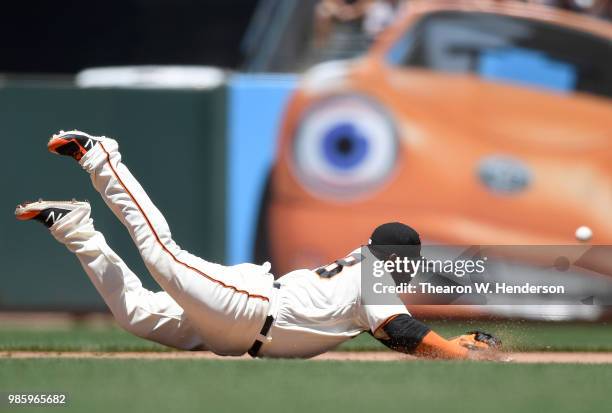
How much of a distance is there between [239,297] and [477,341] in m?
1.19

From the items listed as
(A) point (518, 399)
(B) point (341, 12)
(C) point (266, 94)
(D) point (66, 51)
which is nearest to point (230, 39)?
(D) point (66, 51)

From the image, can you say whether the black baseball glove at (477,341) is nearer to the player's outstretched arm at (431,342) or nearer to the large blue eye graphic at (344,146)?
the player's outstretched arm at (431,342)

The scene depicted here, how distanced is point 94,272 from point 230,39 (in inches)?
432

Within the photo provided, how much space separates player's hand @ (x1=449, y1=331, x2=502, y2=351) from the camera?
633 cm

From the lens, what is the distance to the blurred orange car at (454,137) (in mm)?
10898

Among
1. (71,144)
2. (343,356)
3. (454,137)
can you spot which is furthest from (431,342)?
(454,137)

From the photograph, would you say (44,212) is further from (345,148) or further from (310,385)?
(345,148)

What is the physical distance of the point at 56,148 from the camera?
21.5 ft

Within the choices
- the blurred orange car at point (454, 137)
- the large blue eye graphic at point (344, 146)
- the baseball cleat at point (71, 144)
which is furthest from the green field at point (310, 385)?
the large blue eye graphic at point (344, 146)

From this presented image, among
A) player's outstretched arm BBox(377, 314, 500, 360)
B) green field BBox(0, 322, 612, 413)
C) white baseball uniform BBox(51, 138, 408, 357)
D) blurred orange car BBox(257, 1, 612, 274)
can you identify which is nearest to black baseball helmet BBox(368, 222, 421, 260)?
white baseball uniform BBox(51, 138, 408, 357)

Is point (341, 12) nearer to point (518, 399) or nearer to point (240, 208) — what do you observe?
point (240, 208)

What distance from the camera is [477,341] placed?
638 centimetres

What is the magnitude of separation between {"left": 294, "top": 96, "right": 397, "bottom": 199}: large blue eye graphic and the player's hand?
4714 millimetres

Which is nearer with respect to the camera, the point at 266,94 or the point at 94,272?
the point at 94,272
